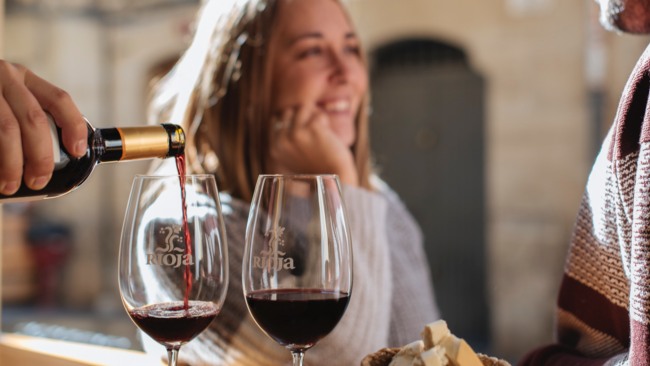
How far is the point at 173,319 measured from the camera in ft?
1.68

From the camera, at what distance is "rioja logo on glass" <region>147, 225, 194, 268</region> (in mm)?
513

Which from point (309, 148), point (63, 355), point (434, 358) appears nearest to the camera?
point (434, 358)

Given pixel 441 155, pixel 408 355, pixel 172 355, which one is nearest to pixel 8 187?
pixel 172 355

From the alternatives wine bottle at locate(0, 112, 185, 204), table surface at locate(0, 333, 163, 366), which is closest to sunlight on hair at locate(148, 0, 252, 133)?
table surface at locate(0, 333, 163, 366)

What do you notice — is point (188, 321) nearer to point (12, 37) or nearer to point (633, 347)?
point (633, 347)

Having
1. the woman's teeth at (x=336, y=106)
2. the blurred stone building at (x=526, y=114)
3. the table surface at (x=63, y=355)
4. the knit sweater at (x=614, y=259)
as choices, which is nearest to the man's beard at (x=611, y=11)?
the knit sweater at (x=614, y=259)

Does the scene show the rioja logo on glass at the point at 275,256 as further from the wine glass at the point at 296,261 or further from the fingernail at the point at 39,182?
the fingernail at the point at 39,182

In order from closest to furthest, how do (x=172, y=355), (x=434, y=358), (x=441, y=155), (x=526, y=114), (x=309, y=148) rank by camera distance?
(x=434, y=358) → (x=172, y=355) → (x=309, y=148) → (x=526, y=114) → (x=441, y=155)

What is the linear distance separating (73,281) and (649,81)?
5.89 metres

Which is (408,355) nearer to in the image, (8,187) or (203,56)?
(8,187)

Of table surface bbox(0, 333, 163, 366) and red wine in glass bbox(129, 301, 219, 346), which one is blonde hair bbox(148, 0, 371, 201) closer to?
table surface bbox(0, 333, 163, 366)

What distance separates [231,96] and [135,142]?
75 cm

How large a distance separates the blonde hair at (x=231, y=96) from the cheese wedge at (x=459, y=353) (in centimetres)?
82

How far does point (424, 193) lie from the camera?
13.6 feet
